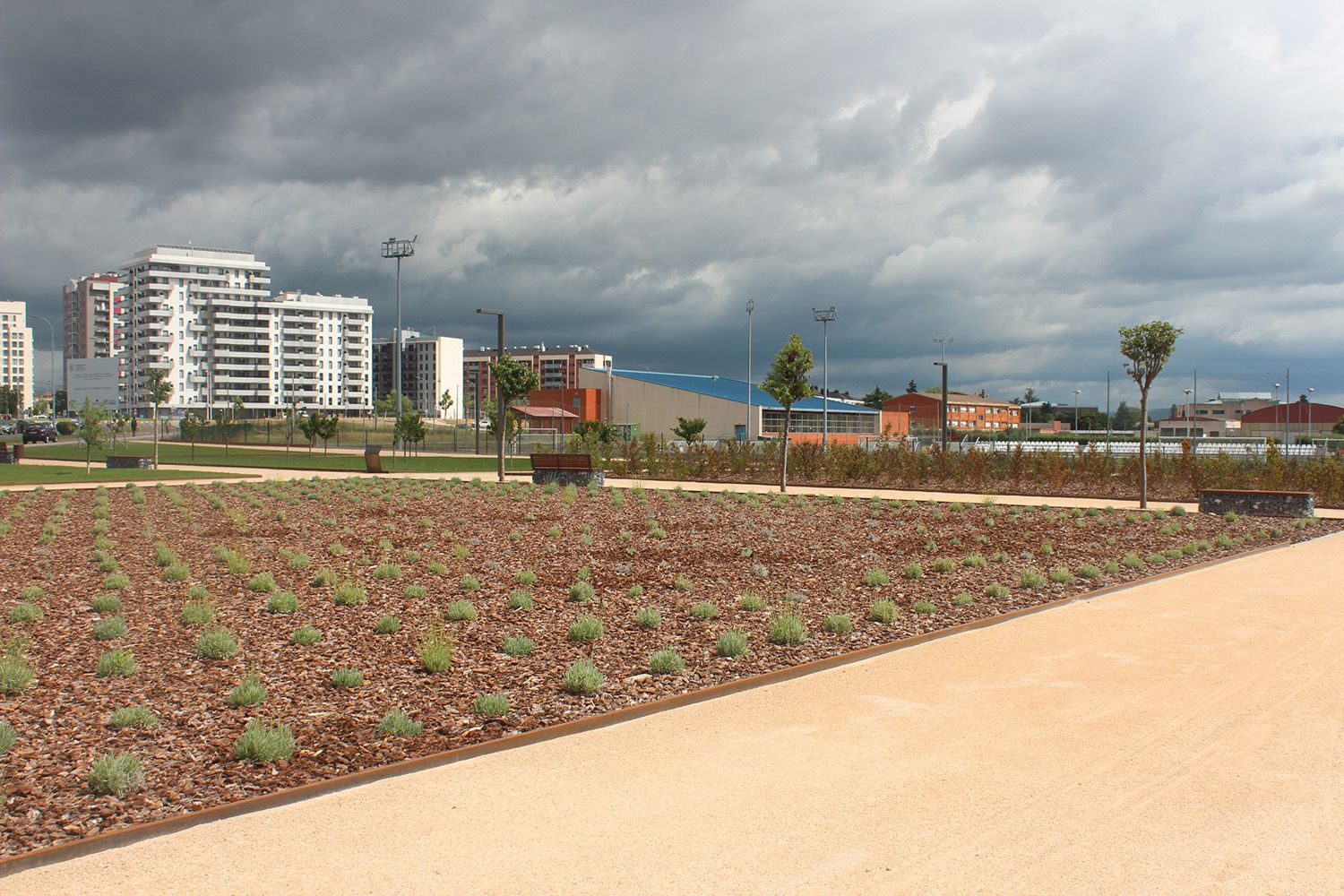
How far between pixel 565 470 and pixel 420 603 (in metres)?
17.1

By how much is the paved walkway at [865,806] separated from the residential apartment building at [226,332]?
408 ft

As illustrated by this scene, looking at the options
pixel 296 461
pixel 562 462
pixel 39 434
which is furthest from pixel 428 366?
pixel 562 462

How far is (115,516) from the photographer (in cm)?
1698

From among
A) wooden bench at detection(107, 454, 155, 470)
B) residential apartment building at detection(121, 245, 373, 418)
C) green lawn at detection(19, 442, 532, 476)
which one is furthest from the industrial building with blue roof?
residential apartment building at detection(121, 245, 373, 418)

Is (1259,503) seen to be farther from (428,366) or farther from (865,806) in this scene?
(428,366)

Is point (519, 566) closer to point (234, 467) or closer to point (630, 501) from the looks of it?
point (630, 501)

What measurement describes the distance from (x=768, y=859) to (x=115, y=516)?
16478 millimetres

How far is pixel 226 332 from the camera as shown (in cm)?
12406

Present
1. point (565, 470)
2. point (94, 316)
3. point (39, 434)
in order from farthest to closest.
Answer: point (94, 316) → point (39, 434) → point (565, 470)

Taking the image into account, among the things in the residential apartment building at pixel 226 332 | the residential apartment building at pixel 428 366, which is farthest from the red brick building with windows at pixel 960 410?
the residential apartment building at pixel 428 366

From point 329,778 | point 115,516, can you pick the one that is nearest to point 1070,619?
point 329,778

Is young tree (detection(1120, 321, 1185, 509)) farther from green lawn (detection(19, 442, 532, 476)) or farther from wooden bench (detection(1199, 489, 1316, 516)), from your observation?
green lawn (detection(19, 442, 532, 476))

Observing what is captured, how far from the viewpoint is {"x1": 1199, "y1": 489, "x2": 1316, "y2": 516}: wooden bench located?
19.3 meters

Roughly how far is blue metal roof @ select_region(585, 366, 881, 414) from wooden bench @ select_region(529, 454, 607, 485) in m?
45.1
